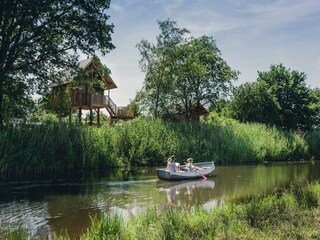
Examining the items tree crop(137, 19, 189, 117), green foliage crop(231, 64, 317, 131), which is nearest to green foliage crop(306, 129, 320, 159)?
green foliage crop(231, 64, 317, 131)

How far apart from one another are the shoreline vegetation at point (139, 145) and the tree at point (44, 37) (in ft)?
10.7

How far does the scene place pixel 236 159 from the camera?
1304 inches

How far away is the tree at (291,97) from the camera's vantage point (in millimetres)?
47188

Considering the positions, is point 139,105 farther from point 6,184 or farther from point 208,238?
point 208,238

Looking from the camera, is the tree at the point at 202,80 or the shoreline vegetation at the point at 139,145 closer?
the shoreline vegetation at the point at 139,145

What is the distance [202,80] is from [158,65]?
294 inches

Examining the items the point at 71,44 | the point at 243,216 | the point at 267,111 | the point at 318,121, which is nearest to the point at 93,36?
the point at 71,44

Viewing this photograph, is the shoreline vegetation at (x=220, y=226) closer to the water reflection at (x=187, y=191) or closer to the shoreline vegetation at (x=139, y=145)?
the water reflection at (x=187, y=191)

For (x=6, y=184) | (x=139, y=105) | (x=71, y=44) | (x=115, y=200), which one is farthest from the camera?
(x=139, y=105)

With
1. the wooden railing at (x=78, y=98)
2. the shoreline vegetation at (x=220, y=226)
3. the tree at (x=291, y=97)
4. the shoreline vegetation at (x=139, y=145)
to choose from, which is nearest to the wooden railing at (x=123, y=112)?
the wooden railing at (x=78, y=98)

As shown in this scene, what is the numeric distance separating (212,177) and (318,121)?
103ft

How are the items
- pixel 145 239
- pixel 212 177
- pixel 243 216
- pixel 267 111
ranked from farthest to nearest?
pixel 267 111 < pixel 212 177 < pixel 243 216 < pixel 145 239

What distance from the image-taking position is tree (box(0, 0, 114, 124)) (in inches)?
917

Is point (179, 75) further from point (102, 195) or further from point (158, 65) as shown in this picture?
point (102, 195)
